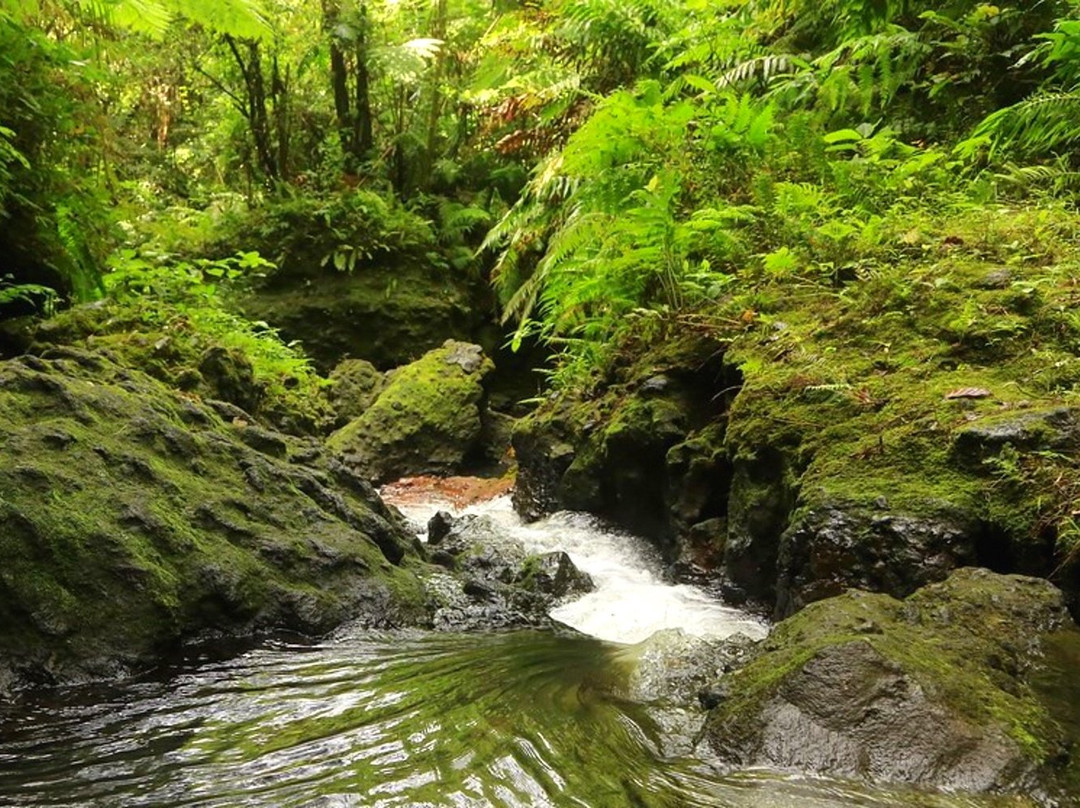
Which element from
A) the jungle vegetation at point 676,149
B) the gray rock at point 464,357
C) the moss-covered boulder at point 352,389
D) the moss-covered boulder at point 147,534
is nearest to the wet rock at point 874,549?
the jungle vegetation at point 676,149

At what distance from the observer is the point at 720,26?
7.64 meters

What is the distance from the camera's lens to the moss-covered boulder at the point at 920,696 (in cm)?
194

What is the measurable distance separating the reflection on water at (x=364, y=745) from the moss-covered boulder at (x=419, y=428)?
242 inches

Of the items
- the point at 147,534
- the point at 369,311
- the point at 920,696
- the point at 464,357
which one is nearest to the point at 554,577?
the point at 147,534

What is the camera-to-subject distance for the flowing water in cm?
189

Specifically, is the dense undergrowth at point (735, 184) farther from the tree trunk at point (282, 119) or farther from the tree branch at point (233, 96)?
the tree branch at point (233, 96)

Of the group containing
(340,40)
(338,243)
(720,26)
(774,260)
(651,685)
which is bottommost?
(651,685)

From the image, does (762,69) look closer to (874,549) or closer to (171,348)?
(171,348)

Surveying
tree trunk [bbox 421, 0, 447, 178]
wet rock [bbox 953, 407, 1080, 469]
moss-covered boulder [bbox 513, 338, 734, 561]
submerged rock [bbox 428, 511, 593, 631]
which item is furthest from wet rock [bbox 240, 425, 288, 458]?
tree trunk [bbox 421, 0, 447, 178]

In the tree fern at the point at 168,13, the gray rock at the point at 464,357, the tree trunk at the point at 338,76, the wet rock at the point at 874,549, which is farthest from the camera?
the tree trunk at the point at 338,76

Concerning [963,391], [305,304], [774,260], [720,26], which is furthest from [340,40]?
[963,391]

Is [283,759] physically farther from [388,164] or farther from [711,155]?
[388,164]

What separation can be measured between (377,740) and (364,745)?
0.05 metres

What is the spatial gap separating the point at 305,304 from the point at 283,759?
10.1 m
